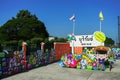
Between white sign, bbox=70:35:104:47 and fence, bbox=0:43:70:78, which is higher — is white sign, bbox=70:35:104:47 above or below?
above

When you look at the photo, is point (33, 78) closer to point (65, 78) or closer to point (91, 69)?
point (65, 78)

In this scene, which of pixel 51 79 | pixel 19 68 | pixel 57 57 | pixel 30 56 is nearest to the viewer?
pixel 51 79

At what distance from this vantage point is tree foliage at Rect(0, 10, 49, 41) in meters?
64.2

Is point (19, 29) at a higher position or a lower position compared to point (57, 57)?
higher

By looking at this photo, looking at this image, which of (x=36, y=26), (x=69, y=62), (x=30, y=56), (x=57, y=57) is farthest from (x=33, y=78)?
(x=36, y=26)

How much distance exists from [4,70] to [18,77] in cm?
88

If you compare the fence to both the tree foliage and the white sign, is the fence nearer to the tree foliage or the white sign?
the white sign

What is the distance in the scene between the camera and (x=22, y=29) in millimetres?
66188

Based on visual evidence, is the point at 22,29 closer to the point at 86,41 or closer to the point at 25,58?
the point at 86,41

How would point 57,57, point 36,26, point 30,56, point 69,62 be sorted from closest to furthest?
point 30,56 < point 69,62 < point 57,57 < point 36,26

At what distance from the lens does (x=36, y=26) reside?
6644 cm

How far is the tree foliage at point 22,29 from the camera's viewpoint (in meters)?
64.2

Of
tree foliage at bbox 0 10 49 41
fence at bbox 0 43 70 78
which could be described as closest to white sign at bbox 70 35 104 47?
fence at bbox 0 43 70 78

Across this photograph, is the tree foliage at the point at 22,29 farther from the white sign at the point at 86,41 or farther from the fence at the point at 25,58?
the white sign at the point at 86,41
